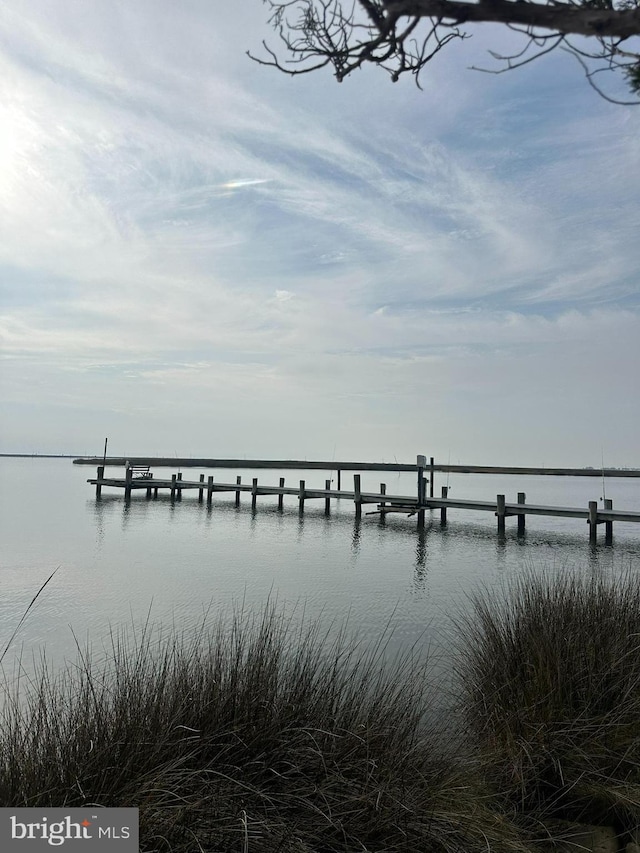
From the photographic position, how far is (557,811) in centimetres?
348

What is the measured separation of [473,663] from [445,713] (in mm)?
486

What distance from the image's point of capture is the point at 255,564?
15.1 metres

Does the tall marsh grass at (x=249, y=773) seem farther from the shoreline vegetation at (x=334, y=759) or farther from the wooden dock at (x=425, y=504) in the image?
the wooden dock at (x=425, y=504)

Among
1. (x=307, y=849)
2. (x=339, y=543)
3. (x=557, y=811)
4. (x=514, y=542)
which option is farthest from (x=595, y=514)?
(x=307, y=849)

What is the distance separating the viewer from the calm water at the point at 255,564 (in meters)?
9.93

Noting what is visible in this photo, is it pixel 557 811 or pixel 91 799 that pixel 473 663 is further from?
pixel 91 799

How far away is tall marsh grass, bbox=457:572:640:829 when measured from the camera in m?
3.51

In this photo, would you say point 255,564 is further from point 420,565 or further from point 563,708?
point 563,708

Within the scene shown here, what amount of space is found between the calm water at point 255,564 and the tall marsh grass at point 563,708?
3.39m

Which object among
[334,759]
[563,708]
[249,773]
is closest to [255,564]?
[563,708]

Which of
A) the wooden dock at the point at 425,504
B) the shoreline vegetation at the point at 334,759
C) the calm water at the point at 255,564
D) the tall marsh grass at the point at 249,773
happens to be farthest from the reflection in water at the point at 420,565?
the tall marsh grass at the point at 249,773

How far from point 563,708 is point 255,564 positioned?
38.5 ft

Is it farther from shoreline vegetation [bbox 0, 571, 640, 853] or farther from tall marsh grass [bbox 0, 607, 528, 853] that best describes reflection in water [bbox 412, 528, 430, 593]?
tall marsh grass [bbox 0, 607, 528, 853]

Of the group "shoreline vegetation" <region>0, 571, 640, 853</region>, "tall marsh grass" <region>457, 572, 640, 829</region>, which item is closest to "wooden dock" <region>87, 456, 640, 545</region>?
"tall marsh grass" <region>457, 572, 640, 829</region>
